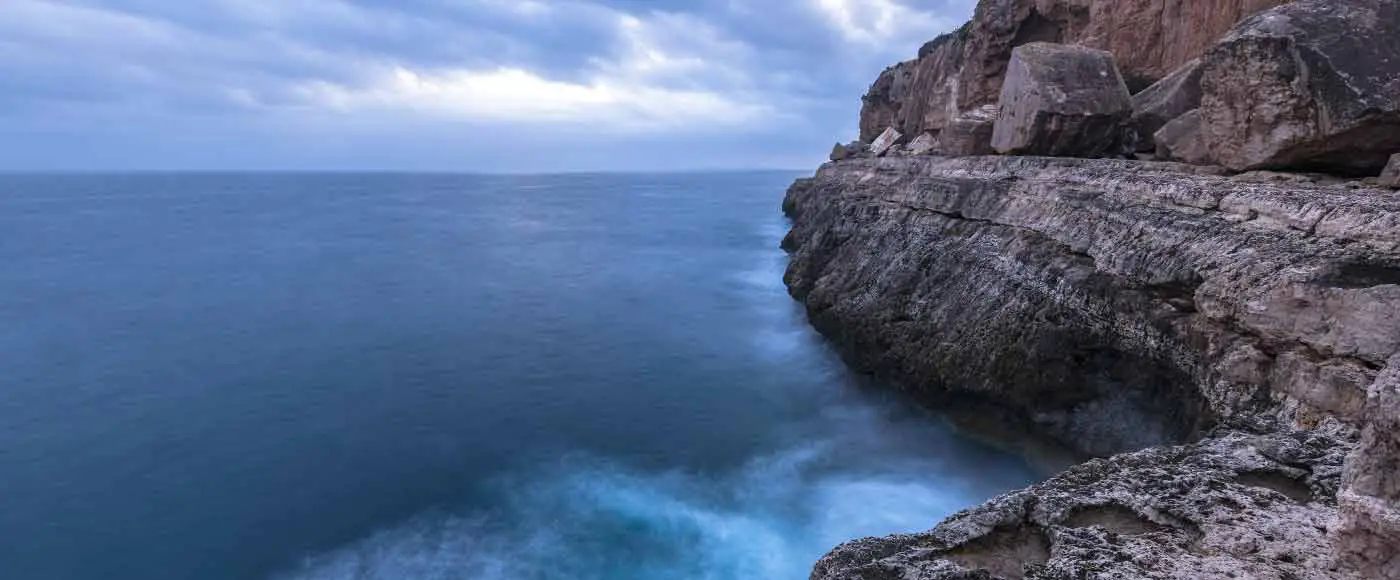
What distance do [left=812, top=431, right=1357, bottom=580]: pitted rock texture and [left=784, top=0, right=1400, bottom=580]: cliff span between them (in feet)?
0.06

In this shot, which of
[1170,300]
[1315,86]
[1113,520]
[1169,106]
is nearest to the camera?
[1113,520]

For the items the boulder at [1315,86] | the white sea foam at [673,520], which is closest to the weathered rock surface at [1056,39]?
the boulder at [1315,86]

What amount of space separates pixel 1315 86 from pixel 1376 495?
6.71 metres

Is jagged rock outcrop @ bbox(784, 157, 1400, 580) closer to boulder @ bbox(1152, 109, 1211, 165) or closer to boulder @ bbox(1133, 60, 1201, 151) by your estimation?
boulder @ bbox(1152, 109, 1211, 165)

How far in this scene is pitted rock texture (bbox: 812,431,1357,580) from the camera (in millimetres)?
4516

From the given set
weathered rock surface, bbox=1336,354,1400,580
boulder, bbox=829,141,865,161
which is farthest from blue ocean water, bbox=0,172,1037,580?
boulder, bbox=829,141,865,161

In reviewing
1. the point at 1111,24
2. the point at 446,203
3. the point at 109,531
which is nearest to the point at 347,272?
the point at 109,531

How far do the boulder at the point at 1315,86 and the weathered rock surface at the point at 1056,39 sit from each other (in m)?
5.51

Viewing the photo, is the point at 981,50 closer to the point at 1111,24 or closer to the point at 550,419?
the point at 1111,24

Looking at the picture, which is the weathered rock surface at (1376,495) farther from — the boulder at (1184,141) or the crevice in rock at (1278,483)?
the boulder at (1184,141)

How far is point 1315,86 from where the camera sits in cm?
844

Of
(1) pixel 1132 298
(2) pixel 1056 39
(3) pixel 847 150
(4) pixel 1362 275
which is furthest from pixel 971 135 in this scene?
(3) pixel 847 150

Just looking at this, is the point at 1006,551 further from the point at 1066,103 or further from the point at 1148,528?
the point at 1066,103

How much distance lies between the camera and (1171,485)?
5.37 m
